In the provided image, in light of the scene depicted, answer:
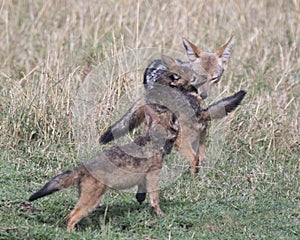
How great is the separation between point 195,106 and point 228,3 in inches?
159

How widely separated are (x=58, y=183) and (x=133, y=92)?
2619mm

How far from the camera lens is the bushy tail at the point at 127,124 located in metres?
6.00

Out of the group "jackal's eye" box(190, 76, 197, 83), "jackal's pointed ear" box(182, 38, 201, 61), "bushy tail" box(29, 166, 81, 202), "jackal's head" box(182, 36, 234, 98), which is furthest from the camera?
"jackal's pointed ear" box(182, 38, 201, 61)

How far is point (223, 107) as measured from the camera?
6.18 meters

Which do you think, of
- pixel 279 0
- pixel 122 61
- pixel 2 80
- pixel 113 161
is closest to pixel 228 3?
pixel 279 0

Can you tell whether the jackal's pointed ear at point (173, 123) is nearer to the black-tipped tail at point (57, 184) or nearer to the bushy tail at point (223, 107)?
the bushy tail at point (223, 107)

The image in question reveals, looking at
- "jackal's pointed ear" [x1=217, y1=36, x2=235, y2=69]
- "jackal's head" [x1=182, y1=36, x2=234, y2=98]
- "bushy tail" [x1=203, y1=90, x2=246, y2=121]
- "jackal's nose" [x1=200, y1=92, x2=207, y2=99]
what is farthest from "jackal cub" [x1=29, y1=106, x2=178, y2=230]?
"jackal's pointed ear" [x1=217, y1=36, x2=235, y2=69]

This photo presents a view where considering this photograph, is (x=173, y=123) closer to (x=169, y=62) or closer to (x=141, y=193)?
(x=141, y=193)

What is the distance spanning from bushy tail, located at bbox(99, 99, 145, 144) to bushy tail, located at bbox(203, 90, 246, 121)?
0.63m

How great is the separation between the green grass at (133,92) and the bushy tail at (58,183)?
0.88ft

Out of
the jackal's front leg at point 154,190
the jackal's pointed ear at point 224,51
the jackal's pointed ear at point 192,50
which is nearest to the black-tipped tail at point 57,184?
the jackal's front leg at point 154,190

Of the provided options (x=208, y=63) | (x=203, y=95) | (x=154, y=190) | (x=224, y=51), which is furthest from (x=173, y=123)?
(x=224, y=51)

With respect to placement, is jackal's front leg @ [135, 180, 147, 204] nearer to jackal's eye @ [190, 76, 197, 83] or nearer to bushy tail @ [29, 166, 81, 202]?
bushy tail @ [29, 166, 81, 202]

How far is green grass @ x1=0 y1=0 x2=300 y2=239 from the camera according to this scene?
509 cm
